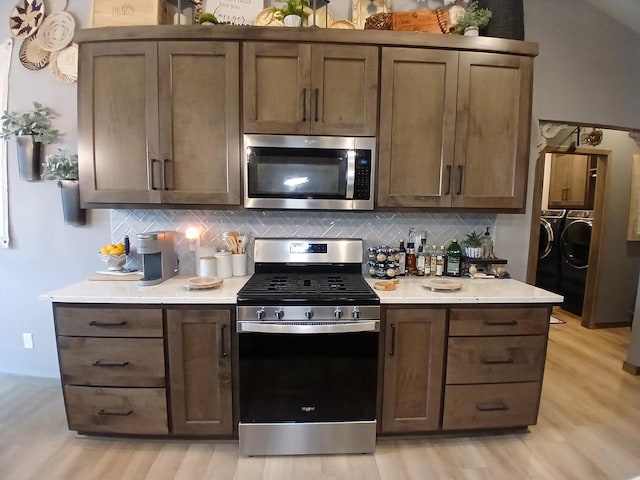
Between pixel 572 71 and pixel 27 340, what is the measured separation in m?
4.69

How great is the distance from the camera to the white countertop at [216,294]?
5.68 feet

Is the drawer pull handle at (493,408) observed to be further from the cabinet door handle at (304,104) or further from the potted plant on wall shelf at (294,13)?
the potted plant on wall shelf at (294,13)

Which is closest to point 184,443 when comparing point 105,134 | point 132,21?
point 105,134

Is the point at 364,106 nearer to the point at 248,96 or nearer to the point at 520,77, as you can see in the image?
the point at 248,96

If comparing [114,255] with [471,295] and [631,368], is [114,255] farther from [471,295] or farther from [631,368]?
[631,368]

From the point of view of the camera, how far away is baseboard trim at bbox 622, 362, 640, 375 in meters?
2.78

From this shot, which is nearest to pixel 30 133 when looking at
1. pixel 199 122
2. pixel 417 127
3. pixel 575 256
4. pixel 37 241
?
pixel 37 241

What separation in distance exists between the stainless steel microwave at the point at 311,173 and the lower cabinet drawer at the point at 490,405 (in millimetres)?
1245

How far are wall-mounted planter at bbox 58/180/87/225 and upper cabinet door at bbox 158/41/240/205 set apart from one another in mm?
790

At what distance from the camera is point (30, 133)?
2.27 meters

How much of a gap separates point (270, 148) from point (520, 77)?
161 cm

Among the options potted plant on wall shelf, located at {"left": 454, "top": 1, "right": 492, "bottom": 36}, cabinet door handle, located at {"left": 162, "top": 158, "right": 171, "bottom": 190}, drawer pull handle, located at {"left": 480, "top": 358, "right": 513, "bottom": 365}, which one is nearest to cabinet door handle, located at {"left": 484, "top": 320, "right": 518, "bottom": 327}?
drawer pull handle, located at {"left": 480, "top": 358, "right": 513, "bottom": 365}

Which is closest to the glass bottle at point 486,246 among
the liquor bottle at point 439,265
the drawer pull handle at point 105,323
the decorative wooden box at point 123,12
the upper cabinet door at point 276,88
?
the liquor bottle at point 439,265

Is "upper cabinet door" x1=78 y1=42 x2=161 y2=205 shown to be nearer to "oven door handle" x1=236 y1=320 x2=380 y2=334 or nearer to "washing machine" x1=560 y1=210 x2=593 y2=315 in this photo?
"oven door handle" x1=236 y1=320 x2=380 y2=334
